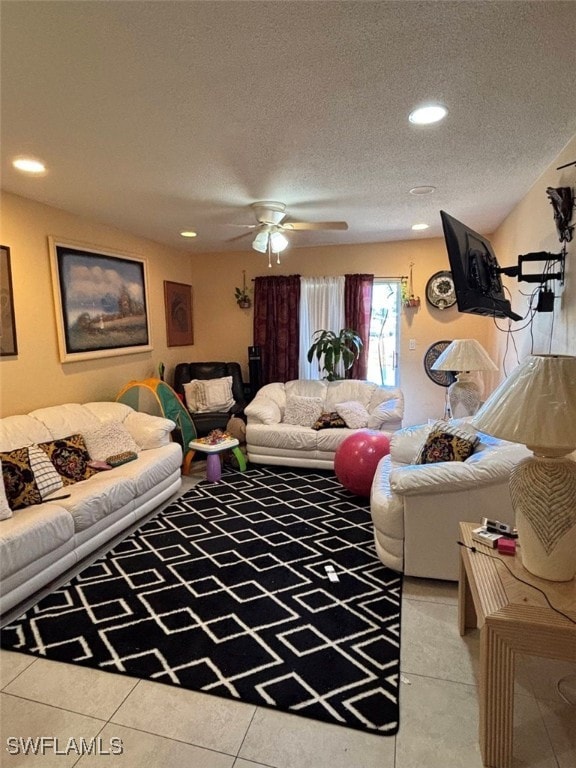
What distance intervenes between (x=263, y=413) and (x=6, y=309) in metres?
2.50

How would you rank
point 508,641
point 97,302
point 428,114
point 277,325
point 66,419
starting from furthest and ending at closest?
1. point 277,325
2. point 97,302
3. point 66,419
4. point 428,114
5. point 508,641

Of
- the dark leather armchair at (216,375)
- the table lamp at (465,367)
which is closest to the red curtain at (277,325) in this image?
the dark leather armchair at (216,375)

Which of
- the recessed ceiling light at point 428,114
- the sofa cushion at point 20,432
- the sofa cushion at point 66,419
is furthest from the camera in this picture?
the sofa cushion at point 66,419

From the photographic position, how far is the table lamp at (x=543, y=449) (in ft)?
4.58

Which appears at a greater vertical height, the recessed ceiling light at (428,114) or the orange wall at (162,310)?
the recessed ceiling light at (428,114)

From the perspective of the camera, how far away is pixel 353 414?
436 cm

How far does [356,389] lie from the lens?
15.7 ft

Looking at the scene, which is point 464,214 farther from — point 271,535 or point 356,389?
point 271,535

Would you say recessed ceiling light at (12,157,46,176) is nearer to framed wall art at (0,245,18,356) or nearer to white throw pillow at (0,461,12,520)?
framed wall art at (0,245,18,356)

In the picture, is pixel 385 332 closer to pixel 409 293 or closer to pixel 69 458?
pixel 409 293

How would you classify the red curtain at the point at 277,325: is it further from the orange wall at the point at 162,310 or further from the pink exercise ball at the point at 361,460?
the pink exercise ball at the point at 361,460

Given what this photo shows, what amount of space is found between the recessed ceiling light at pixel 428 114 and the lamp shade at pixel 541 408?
1.28 meters

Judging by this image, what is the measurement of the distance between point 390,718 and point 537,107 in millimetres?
2751

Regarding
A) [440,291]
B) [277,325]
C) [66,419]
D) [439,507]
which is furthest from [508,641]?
[277,325]
